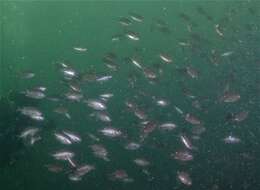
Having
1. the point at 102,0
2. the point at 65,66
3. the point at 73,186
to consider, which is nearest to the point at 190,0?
the point at 102,0

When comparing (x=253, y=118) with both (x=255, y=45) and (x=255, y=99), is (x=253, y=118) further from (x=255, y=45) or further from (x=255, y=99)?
(x=255, y=45)

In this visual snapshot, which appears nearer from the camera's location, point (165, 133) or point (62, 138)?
point (62, 138)

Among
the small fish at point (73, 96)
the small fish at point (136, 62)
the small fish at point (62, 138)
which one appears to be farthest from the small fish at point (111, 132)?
the small fish at point (136, 62)

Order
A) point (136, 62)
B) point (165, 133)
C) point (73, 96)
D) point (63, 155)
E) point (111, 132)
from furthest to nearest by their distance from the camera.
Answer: point (165, 133) → point (136, 62) → point (73, 96) → point (111, 132) → point (63, 155)

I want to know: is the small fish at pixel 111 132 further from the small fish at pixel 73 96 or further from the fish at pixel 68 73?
the fish at pixel 68 73

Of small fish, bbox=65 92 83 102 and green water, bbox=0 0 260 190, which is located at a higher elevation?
small fish, bbox=65 92 83 102

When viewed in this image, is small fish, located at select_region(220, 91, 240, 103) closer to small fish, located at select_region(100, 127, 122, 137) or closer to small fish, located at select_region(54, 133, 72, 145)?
small fish, located at select_region(100, 127, 122, 137)

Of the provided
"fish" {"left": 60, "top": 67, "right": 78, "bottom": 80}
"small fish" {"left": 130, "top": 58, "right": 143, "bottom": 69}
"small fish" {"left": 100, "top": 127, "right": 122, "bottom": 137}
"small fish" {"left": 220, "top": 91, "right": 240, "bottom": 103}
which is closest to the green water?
"fish" {"left": 60, "top": 67, "right": 78, "bottom": 80}

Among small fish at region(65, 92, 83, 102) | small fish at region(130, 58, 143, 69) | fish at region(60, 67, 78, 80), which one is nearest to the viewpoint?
small fish at region(65, 92, 83, 102)

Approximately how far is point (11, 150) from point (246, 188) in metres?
12.3

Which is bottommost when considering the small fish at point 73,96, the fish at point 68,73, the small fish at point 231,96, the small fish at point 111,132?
the small fish at point 111,132

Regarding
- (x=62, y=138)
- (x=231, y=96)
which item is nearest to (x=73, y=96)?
(x=62, y=138)

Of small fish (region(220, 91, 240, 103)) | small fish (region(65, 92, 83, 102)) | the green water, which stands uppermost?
small fish (region(220, 91, 240, 103))

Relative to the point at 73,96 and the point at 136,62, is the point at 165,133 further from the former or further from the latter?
the point at 73,96
